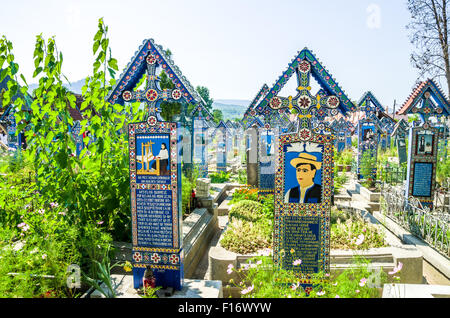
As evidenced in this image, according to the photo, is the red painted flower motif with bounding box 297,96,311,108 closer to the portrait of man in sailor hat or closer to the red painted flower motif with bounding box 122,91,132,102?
the portrait of man in sailor hat

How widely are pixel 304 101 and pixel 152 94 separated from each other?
11.0 ft

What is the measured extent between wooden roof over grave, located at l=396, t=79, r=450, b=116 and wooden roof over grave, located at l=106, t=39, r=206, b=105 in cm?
720

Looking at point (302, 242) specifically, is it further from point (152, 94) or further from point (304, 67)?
point (304, 67)

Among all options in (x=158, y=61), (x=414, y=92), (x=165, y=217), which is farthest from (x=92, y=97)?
(x=414, y=92)

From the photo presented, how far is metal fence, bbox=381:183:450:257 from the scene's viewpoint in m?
6.52

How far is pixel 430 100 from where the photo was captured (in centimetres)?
927

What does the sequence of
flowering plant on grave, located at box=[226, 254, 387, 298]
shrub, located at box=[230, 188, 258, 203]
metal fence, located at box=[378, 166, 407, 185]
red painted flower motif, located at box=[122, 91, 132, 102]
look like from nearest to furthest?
flowering plant on grave, located at box=[226, 254, 387, 298] → red painted flower motif, located at box=[122, 91, 132, 102] → shrub, located at box=[230, 188, 258, 203] → metal fence, located at box=[378, 166, 407, 185]

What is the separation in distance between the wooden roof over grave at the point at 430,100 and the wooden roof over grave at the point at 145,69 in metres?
7.20

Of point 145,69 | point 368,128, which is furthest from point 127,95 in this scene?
point 368,128

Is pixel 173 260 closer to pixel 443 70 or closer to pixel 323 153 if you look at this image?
pixel 323 153

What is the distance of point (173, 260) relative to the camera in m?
5.02

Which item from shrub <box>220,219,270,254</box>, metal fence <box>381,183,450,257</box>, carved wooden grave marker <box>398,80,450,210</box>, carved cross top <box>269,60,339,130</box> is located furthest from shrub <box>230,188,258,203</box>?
carved wooden grave marker <box>398,80,450,210</box>

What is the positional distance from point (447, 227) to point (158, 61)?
675 cm

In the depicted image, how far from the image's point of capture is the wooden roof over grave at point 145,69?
5.40m
